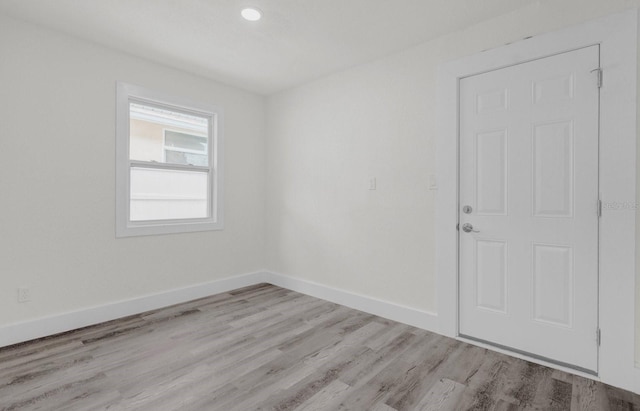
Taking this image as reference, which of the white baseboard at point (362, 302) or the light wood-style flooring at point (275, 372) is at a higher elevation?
the white baseboard at point (362, 302)

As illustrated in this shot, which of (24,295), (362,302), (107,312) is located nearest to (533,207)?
(362,302)

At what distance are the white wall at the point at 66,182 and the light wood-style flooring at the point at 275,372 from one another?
17.6 inches

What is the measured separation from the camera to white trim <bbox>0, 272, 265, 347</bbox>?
256cm

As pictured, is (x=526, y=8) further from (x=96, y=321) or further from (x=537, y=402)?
(x=96, y=321)

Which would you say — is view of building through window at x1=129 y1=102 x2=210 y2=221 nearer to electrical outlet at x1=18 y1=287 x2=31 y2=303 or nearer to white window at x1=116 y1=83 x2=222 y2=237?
white window at x1=116 y1=83 x2=222 y2=237

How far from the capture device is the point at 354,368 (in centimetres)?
221

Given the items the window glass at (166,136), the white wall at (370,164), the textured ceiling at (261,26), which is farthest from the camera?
the window glass at (166,136)

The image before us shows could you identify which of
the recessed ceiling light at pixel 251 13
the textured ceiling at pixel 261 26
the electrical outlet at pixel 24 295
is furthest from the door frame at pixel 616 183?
the electrical outlet at pixel 24 295

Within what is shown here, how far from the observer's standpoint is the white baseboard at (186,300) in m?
2.61

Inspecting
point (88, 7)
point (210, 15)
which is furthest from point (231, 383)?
point (88, 7)

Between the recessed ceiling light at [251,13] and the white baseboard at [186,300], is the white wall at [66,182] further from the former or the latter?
the recessed ceiling light at [251,13]

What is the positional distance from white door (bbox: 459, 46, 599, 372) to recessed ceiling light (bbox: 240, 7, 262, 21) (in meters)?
1.71

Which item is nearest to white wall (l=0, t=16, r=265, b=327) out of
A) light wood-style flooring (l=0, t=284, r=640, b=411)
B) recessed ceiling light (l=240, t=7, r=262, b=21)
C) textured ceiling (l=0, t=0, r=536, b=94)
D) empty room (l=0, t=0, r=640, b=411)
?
empty room (l=0, t=0, r=640, b=411)

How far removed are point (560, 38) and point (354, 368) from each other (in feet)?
8.74
